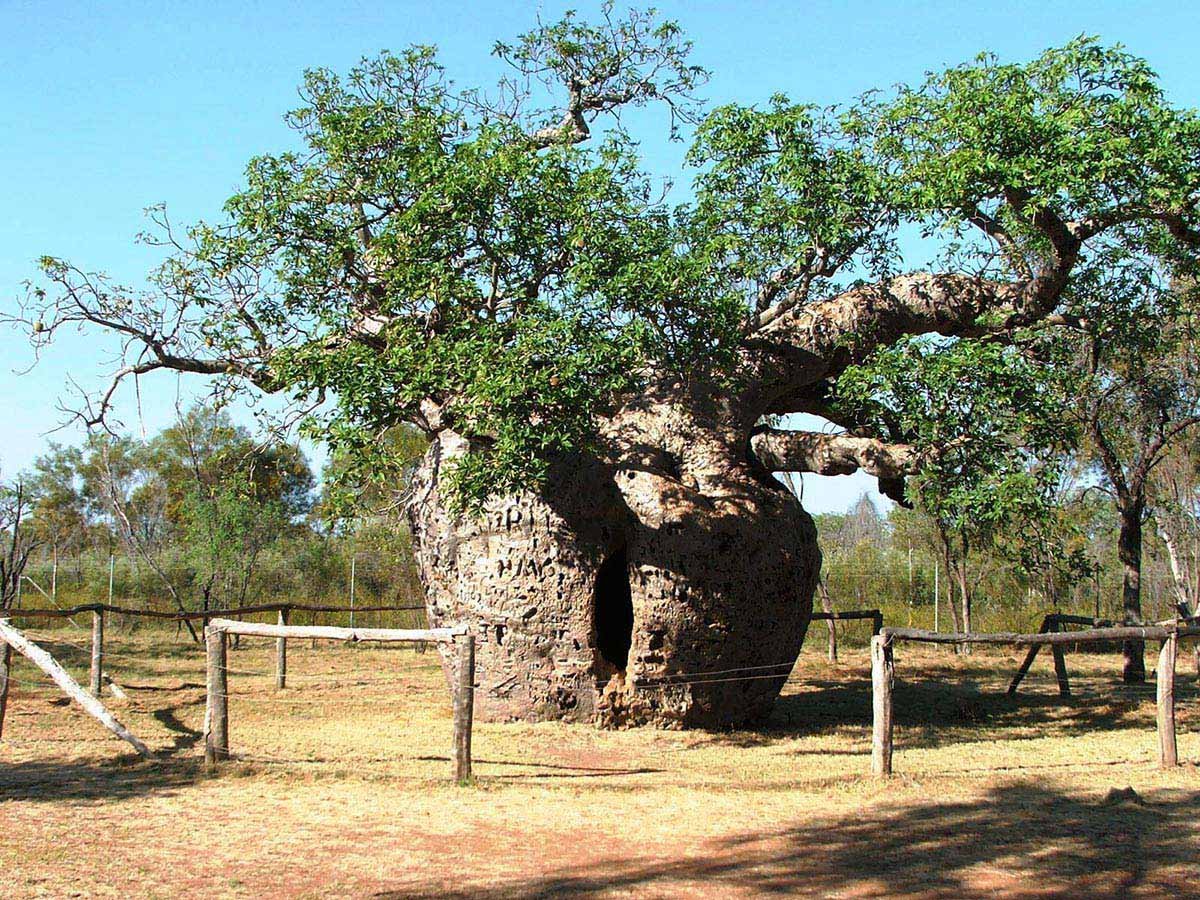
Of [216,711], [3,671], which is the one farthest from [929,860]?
[3,671]

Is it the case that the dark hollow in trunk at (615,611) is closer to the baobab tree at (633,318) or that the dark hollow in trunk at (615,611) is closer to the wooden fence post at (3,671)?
the baobab tree at (633,318)

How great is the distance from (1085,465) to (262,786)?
18.9 m

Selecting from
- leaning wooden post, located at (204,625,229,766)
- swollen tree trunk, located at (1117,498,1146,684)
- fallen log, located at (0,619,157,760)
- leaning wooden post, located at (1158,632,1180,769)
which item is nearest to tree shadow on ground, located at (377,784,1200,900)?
leaning wooden post, located at (1158,632,1180,769)

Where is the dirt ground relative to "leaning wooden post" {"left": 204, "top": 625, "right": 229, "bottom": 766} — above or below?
below

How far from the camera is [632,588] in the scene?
10086 mm

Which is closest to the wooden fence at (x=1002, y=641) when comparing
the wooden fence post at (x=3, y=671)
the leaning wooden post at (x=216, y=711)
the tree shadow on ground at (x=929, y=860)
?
the tree shadow on ground at (x=929, y=860)

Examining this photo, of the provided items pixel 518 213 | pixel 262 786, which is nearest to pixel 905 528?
pixel 518 213

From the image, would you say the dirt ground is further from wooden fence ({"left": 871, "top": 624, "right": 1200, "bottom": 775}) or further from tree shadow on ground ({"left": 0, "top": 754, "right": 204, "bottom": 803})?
wooden fence ({"left": 871, "top": 624, "right": 1200, "bottom": 775})

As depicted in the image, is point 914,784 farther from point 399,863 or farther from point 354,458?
point 354,458

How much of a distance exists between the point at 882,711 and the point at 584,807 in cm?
231

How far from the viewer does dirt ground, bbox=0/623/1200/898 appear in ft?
17.8

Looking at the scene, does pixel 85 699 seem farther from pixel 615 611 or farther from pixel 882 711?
pixel 882 711

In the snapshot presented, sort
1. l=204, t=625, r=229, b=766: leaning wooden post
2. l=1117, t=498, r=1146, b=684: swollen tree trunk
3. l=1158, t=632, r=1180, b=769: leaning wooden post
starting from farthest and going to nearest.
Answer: l=1117, t=498, r=1146, b=684: swollen tree trunk
l=1158, t=632, r=1180, b=769: leaning wooden post
l=204, t=625, r=229, b=766: leaning wooden post

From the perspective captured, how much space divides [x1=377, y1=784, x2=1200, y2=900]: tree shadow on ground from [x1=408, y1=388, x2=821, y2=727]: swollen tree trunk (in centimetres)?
322
